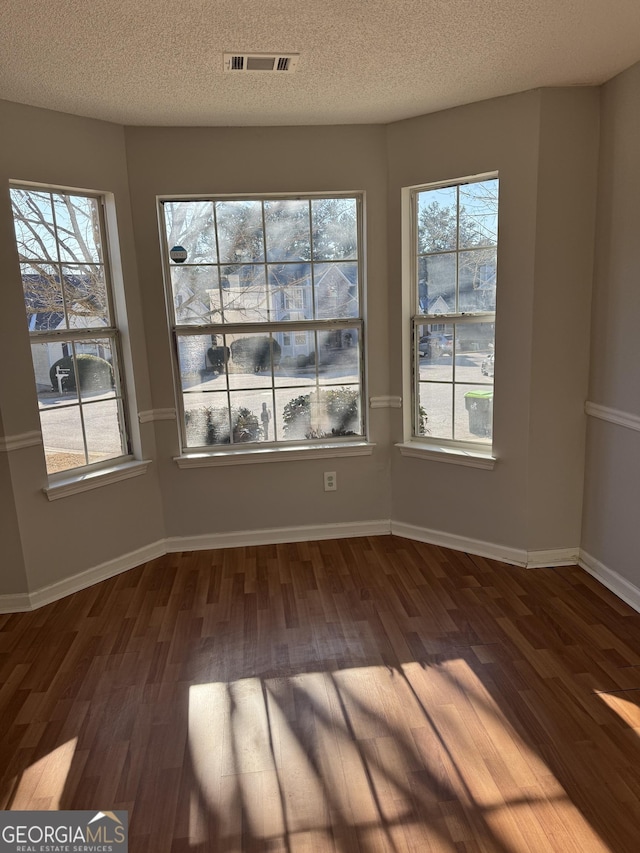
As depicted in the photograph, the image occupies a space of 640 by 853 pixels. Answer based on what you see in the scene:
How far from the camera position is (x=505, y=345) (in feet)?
10.8

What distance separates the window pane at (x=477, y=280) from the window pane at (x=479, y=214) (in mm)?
62

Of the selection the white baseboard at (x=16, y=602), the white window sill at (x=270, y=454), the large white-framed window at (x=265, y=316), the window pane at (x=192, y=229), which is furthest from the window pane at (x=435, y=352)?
the white baseboard at (x=16, y=602)

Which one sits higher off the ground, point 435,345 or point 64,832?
point 435,345

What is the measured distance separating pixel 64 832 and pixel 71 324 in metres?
2.46

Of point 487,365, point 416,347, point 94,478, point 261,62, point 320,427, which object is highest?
point 261,62

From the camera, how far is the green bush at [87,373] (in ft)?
10.8

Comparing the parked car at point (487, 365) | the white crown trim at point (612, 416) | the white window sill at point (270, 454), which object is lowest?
the white window sill at point (270, 454)

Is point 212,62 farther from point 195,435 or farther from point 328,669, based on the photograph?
point 328,669

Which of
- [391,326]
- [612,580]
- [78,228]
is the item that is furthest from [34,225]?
[612,580]

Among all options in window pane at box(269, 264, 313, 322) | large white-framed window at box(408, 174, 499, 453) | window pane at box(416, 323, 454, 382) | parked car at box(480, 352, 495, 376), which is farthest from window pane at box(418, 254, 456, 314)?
window pane at box(269, 264, 313, 322)

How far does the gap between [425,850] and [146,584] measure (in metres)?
2.18

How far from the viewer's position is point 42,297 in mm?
3197

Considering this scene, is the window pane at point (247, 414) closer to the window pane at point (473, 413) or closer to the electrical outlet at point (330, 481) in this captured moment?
the electrical outlet at point (330, 481)

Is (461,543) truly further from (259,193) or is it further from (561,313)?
(259,193)
